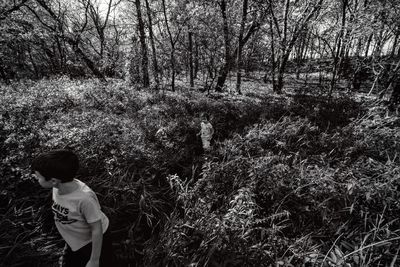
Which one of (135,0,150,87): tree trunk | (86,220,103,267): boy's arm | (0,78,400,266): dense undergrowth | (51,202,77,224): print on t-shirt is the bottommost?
(0,78,400,266): dense undergrowth

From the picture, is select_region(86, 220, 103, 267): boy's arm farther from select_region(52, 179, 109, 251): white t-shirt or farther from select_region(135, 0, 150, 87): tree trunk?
select_region(135, 0, 150, 87): tree trunk

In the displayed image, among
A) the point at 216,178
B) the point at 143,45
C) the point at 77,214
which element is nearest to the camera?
the point at 77,214

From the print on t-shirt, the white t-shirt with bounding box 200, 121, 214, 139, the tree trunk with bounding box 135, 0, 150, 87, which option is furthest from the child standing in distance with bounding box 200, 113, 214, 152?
the tree trunk with bounding box 135, 0, 150, 87

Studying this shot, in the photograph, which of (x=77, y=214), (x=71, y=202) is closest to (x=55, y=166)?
(x=71, y=202)

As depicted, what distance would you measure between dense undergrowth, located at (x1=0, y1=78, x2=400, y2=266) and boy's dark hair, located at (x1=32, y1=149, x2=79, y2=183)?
1.55 m

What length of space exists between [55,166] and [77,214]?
0.44 m

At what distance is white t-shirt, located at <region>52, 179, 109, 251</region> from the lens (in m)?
1.70

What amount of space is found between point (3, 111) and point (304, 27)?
1298 cm

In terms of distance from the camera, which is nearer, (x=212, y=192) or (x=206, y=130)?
(x=212, y=192)

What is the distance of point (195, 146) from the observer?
5.63 meters

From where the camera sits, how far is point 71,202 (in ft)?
5.65

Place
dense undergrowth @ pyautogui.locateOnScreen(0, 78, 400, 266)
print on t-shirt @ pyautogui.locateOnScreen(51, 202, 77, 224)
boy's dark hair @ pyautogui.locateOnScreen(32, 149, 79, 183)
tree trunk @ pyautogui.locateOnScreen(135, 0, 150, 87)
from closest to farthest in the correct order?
boy's dark hair @ pyautogui.locateOnScreen(32, 149, 79, 183), print on t-shirt @ pyautogui.locateOnScreen(51, 202, 77, 224), dense undergrowth @ pyautogui.locateOnScreen(0, 78, 400, 266), tree trunk @ pyautogui.locateOnScreen(135, 0, 150, 87)

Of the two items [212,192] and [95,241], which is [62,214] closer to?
[95,241]

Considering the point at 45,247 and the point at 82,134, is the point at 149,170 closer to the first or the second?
the point at 82,134
